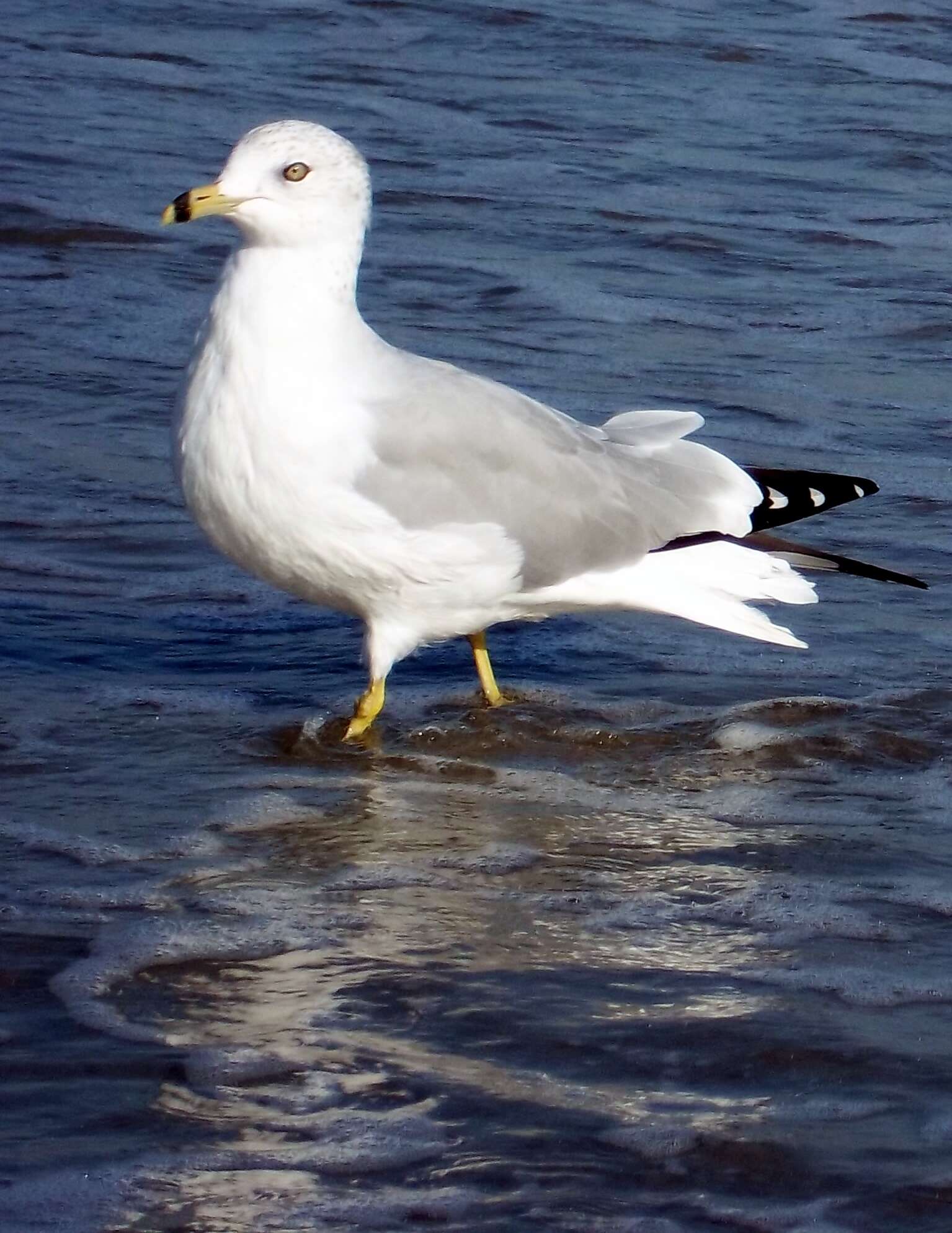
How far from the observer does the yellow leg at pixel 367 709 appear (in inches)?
213

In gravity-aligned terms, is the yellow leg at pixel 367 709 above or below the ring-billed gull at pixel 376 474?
below

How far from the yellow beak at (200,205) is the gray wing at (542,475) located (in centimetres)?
56

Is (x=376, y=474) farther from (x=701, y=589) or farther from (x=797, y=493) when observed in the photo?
(x=797, y=493)

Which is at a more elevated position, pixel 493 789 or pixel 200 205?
pixel 200 205

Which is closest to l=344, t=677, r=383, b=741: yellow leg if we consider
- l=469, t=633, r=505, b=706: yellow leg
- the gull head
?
l=469, t=633, r=505, b=706: yellow leg

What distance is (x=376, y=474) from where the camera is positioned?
4.99 metres

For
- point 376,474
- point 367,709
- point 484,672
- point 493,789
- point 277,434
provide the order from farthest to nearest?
1. point 484,672
2. point 367,709
3. point 493,789
4. point 376,474
5. point 277,434

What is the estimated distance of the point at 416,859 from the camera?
4.63 metres

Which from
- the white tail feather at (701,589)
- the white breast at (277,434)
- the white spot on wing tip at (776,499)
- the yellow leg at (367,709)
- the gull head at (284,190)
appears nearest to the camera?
the white breast at (277,434)

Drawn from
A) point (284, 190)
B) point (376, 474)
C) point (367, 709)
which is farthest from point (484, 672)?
point (284, 190)

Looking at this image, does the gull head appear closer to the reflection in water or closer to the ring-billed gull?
the ring-billed gull

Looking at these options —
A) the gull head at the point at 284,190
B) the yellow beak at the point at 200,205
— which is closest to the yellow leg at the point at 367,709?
the gull head at the point at 284,190

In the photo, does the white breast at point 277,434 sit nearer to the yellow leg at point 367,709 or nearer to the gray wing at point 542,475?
the gray wing at point 542,475

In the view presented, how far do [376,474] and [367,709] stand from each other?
0.69 m
